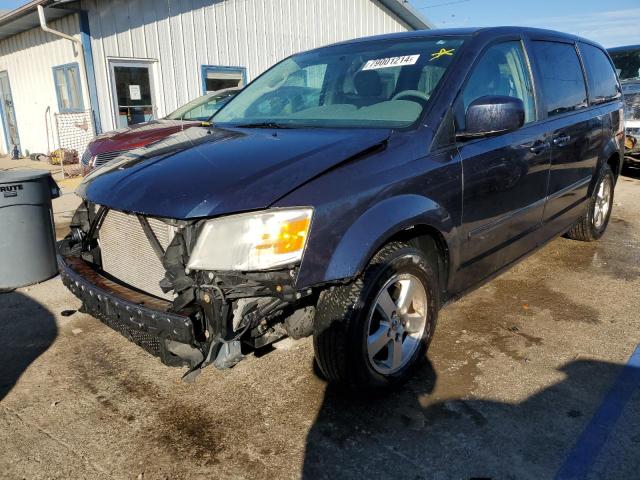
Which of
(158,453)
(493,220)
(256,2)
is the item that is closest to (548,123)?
(493,220)

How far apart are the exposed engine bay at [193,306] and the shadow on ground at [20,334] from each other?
0.99 meters

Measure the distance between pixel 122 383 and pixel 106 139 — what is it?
4983mm

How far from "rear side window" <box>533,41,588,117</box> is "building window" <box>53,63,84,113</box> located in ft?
30.9

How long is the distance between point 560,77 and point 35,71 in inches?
476

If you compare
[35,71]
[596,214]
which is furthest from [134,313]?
[35,71]

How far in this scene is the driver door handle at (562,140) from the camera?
3761mm

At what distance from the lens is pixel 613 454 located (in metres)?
2.33

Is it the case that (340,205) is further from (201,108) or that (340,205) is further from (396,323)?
(201,108)

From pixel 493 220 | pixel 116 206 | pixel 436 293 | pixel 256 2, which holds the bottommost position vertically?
pixel 436 293

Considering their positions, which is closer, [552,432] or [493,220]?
[552,432]

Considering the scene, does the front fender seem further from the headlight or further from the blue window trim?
the blue window trim

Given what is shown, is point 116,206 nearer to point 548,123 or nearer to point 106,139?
point 548,123

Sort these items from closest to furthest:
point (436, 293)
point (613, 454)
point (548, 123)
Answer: point (613, 454)
point (436, 293)
point (548, 123)

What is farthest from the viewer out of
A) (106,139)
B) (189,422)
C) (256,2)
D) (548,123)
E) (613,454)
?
(256,2)
